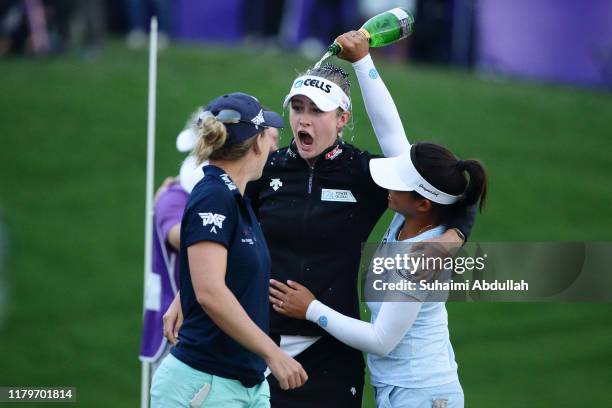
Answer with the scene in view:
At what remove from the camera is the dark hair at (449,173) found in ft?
13.5

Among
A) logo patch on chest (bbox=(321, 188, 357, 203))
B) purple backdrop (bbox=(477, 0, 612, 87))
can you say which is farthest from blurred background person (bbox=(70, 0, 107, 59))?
logo patch on chest (bbox=(321, 188, 357, 203))

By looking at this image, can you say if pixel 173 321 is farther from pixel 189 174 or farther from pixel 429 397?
pixel 189 174

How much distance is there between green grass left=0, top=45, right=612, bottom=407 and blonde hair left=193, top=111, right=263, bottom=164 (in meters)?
4.66

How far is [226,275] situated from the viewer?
372cm

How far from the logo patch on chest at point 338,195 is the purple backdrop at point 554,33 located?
447 inches

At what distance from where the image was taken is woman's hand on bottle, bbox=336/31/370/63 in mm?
4477

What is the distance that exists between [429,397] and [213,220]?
1106mm

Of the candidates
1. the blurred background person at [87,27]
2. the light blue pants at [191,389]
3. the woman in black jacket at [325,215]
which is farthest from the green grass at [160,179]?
the light blue pants at [191,389]

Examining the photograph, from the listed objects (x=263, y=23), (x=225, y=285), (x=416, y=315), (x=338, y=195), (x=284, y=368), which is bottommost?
(x=284, y=368)

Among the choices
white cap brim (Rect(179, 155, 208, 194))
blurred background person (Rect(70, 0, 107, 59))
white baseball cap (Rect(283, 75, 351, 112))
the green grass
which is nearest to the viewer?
white baseball cap (Rect(283, 75, 351, 112))

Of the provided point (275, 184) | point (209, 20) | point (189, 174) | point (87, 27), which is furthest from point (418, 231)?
point (209, 20)

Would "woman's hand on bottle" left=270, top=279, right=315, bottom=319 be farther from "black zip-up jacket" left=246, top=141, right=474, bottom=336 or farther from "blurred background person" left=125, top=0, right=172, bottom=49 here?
"blurred background person" left=125, top=0, right=172, bottom=49

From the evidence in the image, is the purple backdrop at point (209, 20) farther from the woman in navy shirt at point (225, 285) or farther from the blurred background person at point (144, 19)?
the woman in navy shirt at point (225, 285)

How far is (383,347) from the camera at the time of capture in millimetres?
4141
